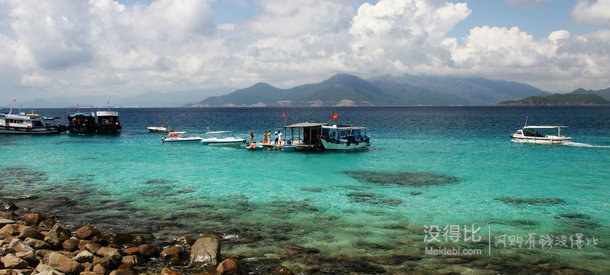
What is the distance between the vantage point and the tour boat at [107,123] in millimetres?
77019

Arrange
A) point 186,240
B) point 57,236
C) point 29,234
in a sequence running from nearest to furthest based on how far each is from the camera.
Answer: point 29,234, point 57,236, point 186,240

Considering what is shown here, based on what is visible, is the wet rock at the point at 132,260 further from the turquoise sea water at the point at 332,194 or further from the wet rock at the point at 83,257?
the turquoise sea water at the point at 332,194

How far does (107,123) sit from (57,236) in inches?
2794

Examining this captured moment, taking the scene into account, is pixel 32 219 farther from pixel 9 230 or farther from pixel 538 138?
pixel 538 138

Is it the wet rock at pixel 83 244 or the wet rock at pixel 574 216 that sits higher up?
the wet rock at pixel 83 244

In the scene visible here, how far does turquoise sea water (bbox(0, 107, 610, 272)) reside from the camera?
1750 cm

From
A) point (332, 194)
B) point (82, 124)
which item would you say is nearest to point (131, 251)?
point (332, 194)

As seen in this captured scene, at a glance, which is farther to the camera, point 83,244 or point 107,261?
point 83,244

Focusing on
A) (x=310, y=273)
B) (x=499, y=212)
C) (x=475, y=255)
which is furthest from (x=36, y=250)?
(x=499, y=212)

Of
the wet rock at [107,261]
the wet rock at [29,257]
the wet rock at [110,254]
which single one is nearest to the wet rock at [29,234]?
the wet rock at [29,257]

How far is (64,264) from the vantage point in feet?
39.5

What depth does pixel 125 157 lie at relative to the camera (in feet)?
145

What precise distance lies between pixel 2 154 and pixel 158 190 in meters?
33.5

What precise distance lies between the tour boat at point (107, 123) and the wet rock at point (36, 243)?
70.1 meters
